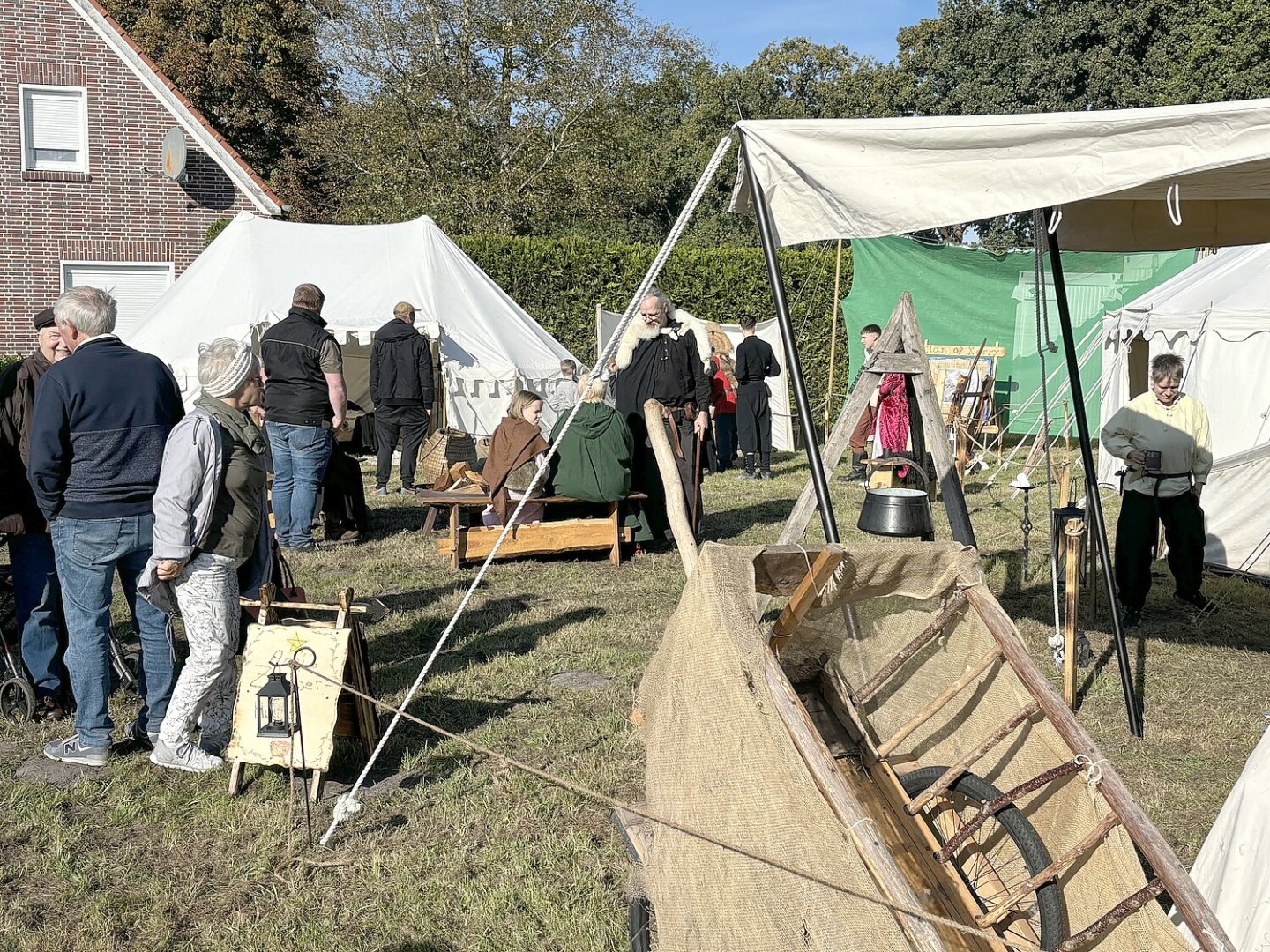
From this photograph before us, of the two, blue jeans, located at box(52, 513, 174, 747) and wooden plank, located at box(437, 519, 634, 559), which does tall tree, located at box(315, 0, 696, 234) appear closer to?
wooden plank, located at box(437, 519, 634, 559)

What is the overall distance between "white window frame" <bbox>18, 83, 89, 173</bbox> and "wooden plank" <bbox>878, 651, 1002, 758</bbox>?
20.9 meters

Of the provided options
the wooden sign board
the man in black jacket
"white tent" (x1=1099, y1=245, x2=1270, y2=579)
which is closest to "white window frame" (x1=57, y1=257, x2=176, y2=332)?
the man in black jacket

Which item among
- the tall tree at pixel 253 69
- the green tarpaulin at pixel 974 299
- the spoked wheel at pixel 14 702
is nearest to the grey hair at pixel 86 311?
the spoked wheel at pixel 14 702

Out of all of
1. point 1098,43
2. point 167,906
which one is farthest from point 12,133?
point 1098,43

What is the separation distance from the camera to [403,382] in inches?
434

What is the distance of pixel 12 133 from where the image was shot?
19.8 m

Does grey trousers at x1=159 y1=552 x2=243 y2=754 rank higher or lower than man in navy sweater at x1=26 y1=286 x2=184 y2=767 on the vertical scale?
lower

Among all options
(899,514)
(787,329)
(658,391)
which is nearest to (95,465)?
(787,329)

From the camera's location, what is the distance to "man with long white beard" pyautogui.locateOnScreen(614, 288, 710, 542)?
9039mm

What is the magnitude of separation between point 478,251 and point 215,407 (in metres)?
14.1

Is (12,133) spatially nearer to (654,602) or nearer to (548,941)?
(654,602)

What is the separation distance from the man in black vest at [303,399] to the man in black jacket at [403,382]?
1993 mm

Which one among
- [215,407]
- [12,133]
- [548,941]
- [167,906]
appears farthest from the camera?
[12,133]

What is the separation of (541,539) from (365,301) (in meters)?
6.09
